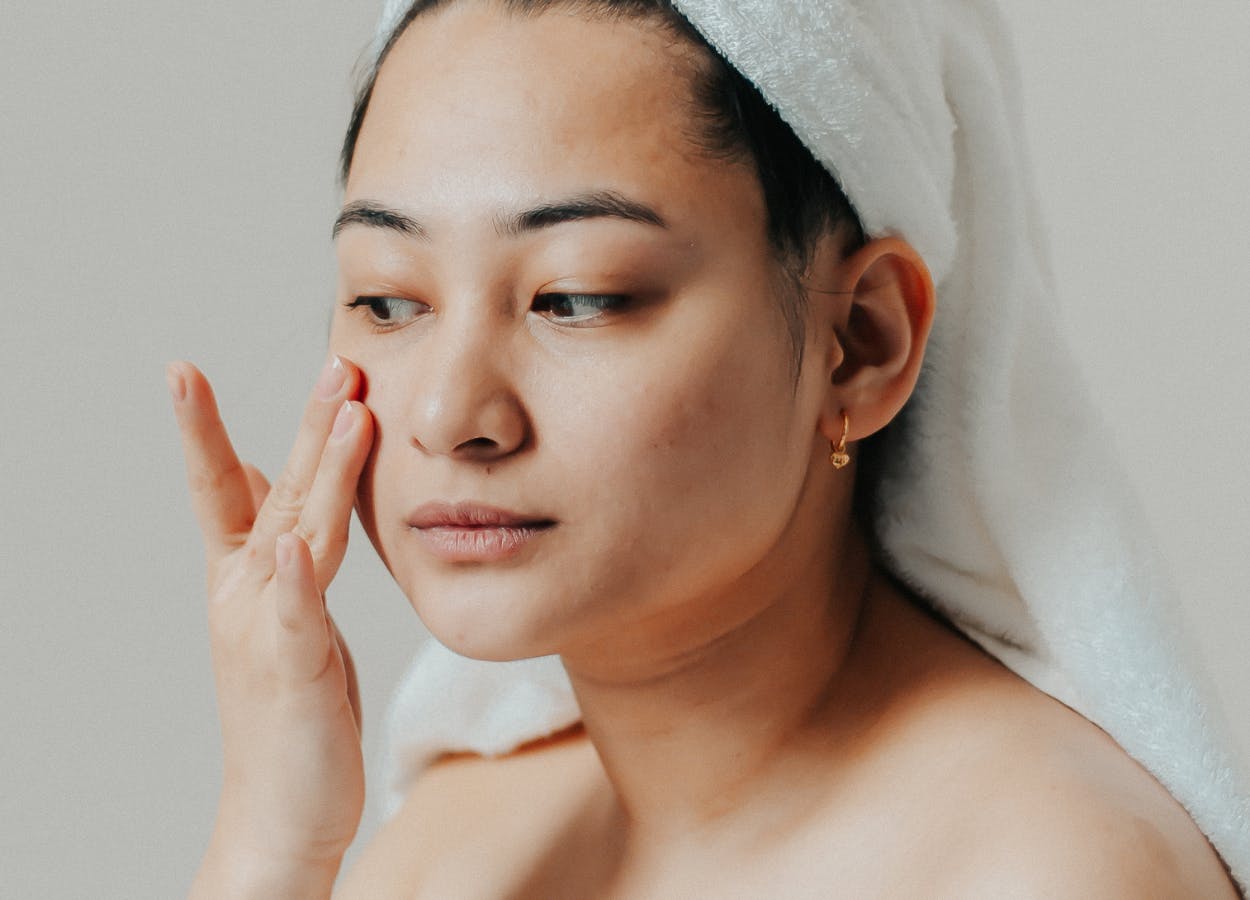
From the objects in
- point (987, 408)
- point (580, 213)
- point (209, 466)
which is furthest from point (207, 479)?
point (987, 408)

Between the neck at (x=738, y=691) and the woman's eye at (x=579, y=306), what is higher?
the woman's eye at (x=579, y=306)

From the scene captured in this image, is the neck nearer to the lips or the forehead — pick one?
the lips

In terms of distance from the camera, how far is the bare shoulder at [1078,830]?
1340 mm

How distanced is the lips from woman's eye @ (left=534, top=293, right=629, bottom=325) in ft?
0.51

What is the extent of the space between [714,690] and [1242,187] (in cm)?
132

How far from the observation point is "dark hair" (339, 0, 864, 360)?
4.75 feet

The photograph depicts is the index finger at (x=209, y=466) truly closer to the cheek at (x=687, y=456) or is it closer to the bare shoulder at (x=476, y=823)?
the bare shoulder at (x=476, y=823)

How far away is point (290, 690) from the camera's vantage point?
1616mm

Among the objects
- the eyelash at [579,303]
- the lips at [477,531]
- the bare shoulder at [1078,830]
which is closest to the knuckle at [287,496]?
the lips at [477,531]

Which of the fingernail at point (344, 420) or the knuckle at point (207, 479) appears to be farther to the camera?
the knuckle at point (207, 479)

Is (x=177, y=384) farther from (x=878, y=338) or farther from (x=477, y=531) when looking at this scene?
(x=878, y=338)

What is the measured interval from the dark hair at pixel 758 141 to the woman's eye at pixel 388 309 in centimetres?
25

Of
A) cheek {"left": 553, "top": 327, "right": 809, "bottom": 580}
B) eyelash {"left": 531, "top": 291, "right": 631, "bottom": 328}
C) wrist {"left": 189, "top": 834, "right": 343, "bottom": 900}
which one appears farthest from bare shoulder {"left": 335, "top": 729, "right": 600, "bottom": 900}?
eyelash {"left": 531, "top": 291, "right": 631, "bottom": 328}

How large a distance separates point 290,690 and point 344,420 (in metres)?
0.27
